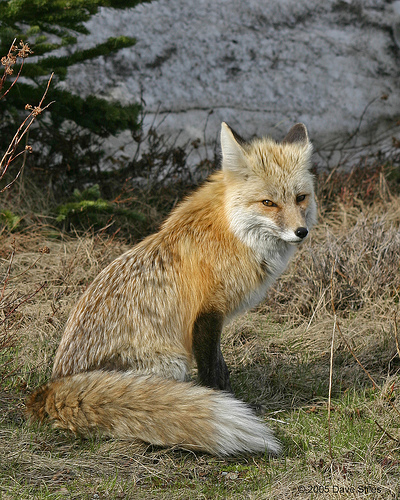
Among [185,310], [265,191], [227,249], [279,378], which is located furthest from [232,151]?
[279,378]

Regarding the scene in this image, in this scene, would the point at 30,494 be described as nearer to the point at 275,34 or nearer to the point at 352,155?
the point at 352,155

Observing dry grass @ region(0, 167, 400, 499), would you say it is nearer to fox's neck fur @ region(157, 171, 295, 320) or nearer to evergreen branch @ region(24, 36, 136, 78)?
fox's neck fur @ region(157, 171, 295, 320)

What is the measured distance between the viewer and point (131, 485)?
307 centimetres

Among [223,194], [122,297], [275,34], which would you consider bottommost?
[122,297]

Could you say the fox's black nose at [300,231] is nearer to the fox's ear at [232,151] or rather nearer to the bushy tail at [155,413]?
the fox's ear at [232,151]

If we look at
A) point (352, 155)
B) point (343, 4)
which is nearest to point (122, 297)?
point (352, 155)

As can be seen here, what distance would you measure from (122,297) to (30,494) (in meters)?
1.37

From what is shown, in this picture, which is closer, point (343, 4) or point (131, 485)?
point (131, 485)

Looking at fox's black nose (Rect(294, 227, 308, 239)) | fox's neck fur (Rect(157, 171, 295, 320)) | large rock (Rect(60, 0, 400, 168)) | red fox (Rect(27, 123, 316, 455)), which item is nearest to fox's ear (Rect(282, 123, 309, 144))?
red fox (Rect(27, 123, 316, 455))

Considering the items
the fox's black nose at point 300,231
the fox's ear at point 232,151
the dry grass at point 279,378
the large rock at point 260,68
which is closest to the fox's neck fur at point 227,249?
the fox's ear at point 232,151

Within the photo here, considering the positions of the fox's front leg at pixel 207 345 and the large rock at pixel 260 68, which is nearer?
the fox's front leg at pixel 207 345

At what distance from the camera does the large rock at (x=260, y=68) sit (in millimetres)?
8922

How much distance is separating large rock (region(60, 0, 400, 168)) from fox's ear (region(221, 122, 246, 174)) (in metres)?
4.66

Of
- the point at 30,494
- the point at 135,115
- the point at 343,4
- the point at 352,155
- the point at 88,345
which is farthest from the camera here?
the point at 343,4
